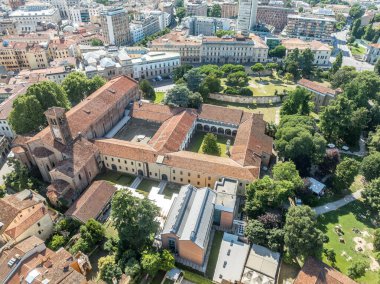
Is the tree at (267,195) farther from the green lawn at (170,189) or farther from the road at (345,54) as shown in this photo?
the road at (345,54)

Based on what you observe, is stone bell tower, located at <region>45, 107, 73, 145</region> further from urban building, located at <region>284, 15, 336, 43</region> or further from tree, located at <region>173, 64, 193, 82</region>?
urban building, located at <region>284, 15, 336, 43</region>

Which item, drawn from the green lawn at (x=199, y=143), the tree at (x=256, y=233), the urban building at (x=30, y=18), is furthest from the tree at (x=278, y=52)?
the urban building at (x=30, y=18)

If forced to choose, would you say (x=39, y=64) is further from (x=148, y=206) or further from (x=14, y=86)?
(x=148, y=206)

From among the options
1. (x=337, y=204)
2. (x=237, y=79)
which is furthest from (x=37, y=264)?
(x=237, y=79)

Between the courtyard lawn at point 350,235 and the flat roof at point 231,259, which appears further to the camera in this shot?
the courtyard lawn at point 350,235

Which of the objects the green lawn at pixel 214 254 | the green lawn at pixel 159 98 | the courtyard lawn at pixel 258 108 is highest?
the green lawn at pixel 159 98

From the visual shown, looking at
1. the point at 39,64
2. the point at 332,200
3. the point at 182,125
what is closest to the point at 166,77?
the point at 182,125

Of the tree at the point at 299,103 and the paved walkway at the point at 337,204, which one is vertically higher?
the tree at the point at 299,103
